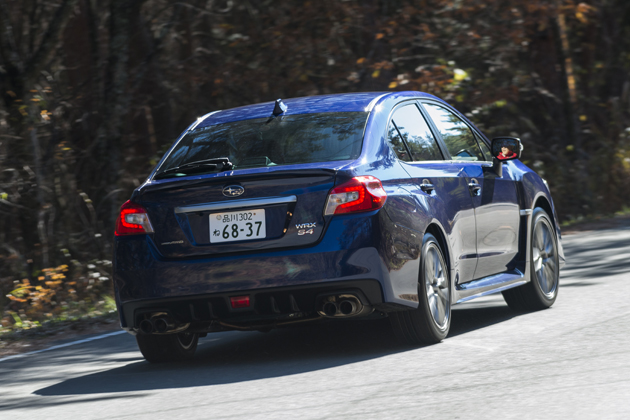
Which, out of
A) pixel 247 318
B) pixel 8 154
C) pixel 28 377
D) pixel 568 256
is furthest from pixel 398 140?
pixel 8 154

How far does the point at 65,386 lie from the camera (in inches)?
240

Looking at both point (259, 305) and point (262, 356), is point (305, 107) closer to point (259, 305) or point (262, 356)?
point (259, 305)

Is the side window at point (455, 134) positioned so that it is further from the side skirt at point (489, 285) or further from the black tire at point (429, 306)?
Result: the black tire at point (429, 306)

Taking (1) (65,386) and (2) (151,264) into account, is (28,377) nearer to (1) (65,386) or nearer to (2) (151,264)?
(1) (65,386)

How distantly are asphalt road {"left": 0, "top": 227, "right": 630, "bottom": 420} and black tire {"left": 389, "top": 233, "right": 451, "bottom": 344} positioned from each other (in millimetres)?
108

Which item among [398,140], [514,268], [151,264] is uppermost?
[398,140]

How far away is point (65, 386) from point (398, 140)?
2.66 metres

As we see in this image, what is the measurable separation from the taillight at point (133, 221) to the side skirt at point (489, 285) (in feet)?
7.11

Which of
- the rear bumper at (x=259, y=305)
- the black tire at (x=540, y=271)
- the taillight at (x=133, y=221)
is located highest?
the taillight at (x=133, y=221)

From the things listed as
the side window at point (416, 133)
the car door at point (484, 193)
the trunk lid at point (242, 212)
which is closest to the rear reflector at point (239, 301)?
the trunk lid at point (242, 212)

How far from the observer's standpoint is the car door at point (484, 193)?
7.24 meters

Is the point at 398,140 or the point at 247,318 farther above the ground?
the point at 398,140

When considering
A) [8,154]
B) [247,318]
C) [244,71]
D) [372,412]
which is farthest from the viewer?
[244,71]

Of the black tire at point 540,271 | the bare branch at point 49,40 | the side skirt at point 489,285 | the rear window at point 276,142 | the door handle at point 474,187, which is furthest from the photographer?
the bare branch at point 49,40
